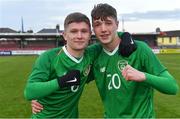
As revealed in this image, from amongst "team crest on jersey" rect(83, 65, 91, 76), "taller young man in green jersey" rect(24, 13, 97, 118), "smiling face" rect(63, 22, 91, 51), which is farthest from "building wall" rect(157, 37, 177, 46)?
"smiling face" rect(63, 22, 91, 51)

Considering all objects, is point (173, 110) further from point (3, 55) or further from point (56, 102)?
point (3, 55)

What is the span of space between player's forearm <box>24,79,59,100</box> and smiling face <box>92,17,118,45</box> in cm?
68

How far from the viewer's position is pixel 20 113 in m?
13.4

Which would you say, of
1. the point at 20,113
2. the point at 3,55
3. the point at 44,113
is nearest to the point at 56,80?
the point at 44,113

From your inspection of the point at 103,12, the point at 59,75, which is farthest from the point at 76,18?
the point at 59,75

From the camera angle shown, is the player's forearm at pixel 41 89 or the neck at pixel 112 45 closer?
the player's forearm at pixel 41 89

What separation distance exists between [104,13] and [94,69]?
0.68 metres

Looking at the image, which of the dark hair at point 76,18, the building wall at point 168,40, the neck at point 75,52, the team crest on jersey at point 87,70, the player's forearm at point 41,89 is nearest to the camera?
Result: the player's forearm at point 41,89

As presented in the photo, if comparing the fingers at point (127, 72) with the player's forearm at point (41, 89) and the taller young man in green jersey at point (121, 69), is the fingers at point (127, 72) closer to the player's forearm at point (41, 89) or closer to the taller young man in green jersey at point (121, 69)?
the taller young man in green jersey at point (121, 69)

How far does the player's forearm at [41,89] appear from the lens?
4570mm

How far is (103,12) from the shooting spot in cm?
481

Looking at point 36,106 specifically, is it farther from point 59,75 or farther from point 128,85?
point 128,85

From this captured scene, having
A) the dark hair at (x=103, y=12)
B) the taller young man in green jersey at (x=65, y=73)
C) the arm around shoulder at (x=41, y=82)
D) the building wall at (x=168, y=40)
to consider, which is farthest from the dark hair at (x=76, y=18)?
the building wall at (x=168, y=40)

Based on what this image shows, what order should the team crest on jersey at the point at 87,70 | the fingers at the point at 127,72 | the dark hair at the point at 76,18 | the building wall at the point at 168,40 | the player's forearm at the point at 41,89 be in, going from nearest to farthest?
1. the fingers at the point at 127,72
2. the player's forearm at the point at 41,89
3. the dark hair at the point at 76,18
4. the team crest on jersey at the point at 87,70
5. the building wall at the point at 168,40
